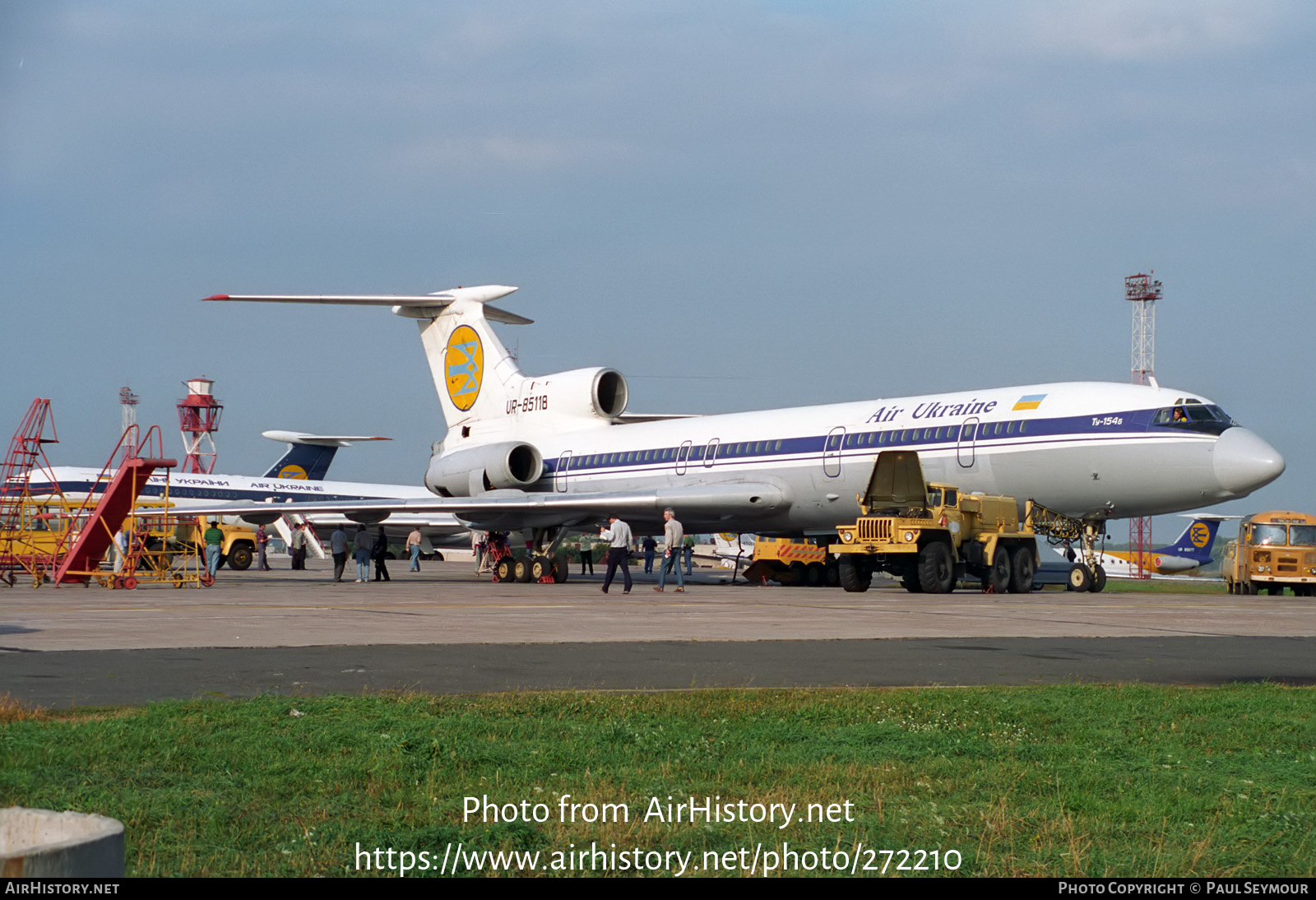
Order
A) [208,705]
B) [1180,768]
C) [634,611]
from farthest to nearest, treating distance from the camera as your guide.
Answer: [634,611] → [208,705] → [1180,768]

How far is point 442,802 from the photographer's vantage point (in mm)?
4387

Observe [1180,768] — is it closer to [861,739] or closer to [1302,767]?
[1302,767]

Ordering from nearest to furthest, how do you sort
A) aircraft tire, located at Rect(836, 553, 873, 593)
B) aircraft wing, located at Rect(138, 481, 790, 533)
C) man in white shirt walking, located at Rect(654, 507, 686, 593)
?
man in white shirt walking, located at Rect(654, 507, 686, 593) → aircraft tire, located at Rect(836, 553, 873, 593) → aircraft wing, located at Rect(138, 481, 790, 533)

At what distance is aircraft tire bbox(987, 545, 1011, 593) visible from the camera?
2300cm

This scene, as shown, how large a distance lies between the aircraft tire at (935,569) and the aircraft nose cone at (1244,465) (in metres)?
4.73

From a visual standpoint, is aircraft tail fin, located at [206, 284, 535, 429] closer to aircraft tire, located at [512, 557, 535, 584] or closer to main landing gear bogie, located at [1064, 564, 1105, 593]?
aircraft tire, located at [512, 557, 535, 584]

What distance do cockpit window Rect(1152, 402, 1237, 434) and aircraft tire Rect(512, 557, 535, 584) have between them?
13.9 m

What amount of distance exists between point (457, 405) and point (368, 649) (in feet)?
85.7

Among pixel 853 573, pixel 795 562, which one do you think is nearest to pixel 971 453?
pixel 853 573

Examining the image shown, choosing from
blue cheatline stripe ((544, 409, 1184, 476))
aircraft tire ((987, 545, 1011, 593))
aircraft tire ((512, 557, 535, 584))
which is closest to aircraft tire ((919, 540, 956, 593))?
aircraft tire ((987, 545, 1011, 593))

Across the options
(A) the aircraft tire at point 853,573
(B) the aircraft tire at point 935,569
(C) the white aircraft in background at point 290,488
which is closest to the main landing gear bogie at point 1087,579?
(B) the aircraft tire at point 935,569

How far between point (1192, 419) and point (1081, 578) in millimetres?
3927

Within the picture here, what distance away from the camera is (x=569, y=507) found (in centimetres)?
2834
